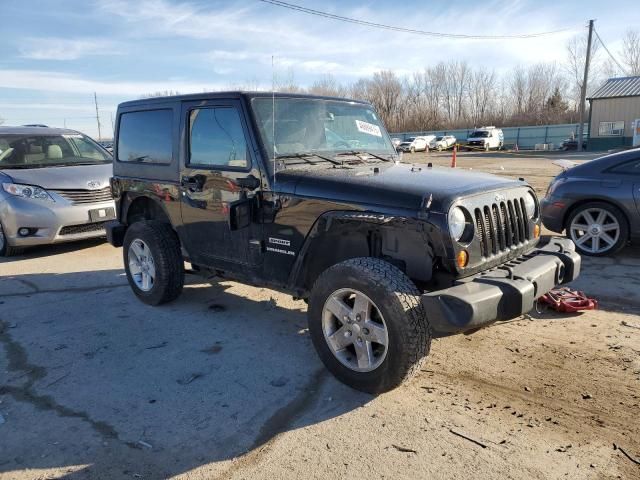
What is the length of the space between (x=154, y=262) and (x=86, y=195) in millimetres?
3615

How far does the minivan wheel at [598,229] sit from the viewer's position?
6422 mm

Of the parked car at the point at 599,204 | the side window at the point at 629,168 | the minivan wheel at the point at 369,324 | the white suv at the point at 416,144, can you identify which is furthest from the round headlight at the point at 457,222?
the white suv at the point at 416,144

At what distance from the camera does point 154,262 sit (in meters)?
4.93

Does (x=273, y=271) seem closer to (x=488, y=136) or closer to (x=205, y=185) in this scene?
(x=205, y=185)

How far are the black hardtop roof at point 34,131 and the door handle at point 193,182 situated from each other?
5537 millimetres

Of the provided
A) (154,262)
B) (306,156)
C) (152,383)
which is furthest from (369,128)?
(152,383)

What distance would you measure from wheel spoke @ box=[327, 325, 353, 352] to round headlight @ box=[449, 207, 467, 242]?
939mm

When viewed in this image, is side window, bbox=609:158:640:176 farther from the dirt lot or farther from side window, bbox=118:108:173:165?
side window, bbox=118:108:173:165

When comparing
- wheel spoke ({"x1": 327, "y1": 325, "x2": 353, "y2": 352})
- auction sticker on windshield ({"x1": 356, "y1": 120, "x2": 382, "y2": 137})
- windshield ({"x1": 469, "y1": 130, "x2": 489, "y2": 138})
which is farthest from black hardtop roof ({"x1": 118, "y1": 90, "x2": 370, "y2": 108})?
windshield ({"x1": 469, "y1": 130, "x2": 489, "y2": 138})

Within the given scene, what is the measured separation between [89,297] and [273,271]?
2743 mm

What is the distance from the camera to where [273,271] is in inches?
158

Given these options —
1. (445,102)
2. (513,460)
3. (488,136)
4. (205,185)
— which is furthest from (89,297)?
(445,102)

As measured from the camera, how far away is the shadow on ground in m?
2.87

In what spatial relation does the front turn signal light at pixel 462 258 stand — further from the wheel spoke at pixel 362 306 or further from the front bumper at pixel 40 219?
the front bumper at pixel 40 219
